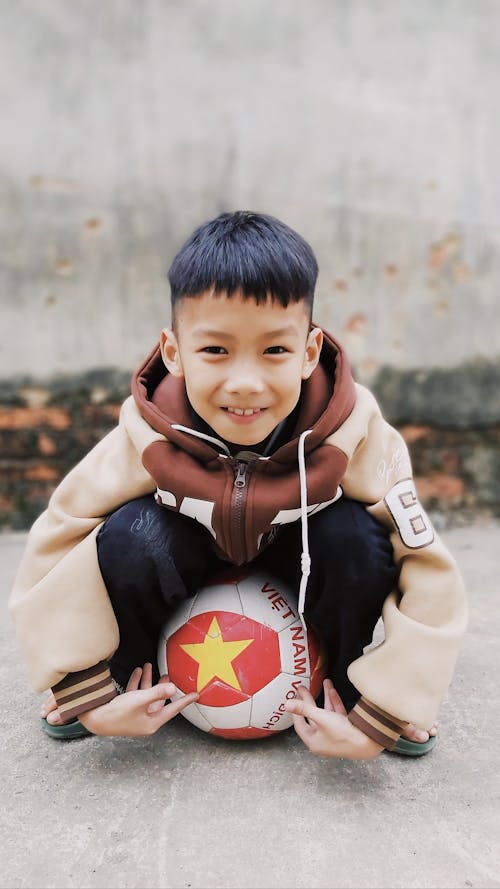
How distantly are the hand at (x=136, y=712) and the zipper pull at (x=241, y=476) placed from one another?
0.43m

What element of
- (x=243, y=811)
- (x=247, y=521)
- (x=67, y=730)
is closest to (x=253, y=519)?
(x=247, y=521)

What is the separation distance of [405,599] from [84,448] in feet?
6.23

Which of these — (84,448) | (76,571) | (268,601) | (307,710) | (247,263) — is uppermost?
(247,263)

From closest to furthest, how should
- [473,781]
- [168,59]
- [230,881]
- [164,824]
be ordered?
[230,881] < [164,824] < [473,781] < [168,59]

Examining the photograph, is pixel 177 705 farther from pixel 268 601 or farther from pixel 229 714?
pixel 268 601

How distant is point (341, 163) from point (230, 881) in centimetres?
254

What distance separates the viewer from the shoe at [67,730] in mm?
1602

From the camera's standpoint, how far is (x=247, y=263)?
1.28 metres

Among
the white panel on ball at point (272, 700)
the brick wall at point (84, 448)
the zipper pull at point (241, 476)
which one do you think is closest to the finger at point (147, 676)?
the white panel on ball at point (272, 700)

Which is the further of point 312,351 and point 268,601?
point 268,601

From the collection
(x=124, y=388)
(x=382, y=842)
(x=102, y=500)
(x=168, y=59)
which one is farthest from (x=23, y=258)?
(x=382, y=842)

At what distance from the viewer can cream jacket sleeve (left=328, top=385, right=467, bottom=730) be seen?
4.50ft

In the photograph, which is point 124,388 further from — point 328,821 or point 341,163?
point 328,821

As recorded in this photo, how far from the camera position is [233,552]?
1.46 metres
